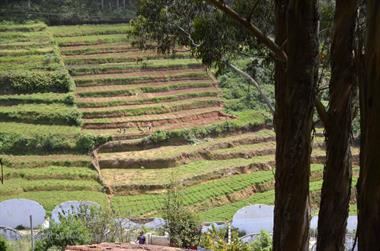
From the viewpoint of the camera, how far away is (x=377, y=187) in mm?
1657

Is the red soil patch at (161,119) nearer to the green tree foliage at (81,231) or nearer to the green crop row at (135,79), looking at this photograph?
the green crop row at (135,79)

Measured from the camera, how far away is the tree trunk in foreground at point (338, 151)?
3.72 metres

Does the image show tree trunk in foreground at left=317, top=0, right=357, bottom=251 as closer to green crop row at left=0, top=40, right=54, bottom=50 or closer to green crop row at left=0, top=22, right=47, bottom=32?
green crop row at left=0, top=40, right=54, bottom=50

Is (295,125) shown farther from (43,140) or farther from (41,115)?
(41,115)

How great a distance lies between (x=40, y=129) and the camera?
26578 mm

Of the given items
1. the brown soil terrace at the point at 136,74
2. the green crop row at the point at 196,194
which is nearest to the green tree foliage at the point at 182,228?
the green crop row at the point at 196,194

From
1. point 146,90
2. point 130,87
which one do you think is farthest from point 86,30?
point 146,90

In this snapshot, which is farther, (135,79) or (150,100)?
(135,79)

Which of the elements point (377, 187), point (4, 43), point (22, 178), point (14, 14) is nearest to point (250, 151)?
point (22, 178)

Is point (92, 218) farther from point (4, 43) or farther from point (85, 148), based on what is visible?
point (4, 43)

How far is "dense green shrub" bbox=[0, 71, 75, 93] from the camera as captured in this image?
2934 centimetres

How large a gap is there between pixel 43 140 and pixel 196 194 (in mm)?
8125

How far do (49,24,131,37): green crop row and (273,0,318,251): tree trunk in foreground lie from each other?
33147mm

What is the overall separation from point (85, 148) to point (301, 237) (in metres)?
23.0
